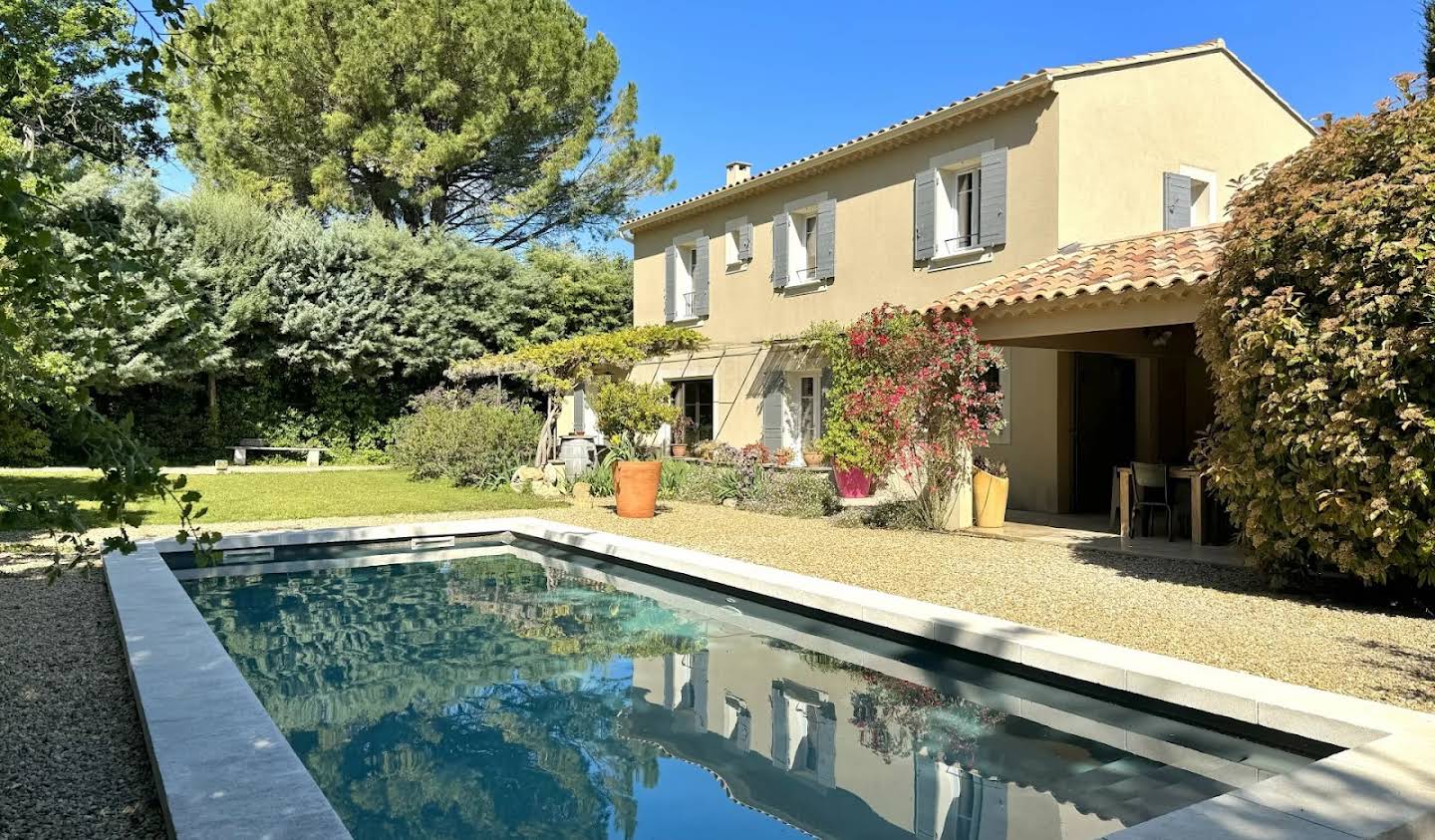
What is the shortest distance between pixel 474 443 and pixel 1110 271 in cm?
1181

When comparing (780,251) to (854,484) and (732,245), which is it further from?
(854,484)

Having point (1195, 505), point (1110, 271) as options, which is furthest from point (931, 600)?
point (1110, 271)

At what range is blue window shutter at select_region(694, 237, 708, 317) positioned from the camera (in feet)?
61.1

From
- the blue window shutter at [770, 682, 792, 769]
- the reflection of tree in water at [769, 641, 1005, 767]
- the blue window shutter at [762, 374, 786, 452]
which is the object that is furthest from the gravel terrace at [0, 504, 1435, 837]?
the blue window shutter at [762, 374, 786, 452]

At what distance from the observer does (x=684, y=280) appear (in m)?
19.6

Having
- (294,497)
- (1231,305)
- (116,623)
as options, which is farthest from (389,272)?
(1231,305)

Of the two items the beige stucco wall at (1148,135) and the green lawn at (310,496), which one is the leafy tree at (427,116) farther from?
the beige stucco wall at (1148,135)

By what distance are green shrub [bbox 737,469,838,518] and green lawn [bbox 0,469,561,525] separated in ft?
10.8

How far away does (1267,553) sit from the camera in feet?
23.4

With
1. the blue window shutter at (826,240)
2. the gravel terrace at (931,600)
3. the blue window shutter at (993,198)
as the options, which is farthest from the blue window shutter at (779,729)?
the blue window shutter at (826,240)

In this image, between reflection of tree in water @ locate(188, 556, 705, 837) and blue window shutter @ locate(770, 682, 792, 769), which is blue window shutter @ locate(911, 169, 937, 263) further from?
blue window shutter @ locate(770, 682, 792, 769)

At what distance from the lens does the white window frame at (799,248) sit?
16.2 meters

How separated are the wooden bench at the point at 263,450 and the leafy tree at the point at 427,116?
6049mm

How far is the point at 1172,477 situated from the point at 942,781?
6.85 meters
